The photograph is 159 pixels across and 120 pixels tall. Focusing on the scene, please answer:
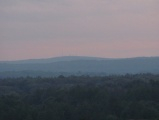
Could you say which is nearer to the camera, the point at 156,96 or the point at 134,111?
the point at 134,111

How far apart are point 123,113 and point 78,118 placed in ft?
14.3

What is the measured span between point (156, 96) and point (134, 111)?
9.79m

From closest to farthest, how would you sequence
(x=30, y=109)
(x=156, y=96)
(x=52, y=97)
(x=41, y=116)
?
1. (x=41, y=116)
2. (x=30, y=109)
3. (x=156, y=96)
4. (x=52, y=97)

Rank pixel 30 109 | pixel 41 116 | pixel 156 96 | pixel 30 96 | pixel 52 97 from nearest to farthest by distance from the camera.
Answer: pixel 41 116 → pixel 30 109 → pixel 156 96 → pixel 52 97 → pixel 30 96

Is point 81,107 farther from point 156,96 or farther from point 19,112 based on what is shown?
point 156,96

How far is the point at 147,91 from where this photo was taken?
180 feet

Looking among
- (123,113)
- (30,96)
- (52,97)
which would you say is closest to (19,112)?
(123,113)

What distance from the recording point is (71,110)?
43.7 metres

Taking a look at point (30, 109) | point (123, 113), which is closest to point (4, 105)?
point (30, 109)

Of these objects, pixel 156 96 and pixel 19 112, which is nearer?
pixel 19 112

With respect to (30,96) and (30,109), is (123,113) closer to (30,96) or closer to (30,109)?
(30,109)

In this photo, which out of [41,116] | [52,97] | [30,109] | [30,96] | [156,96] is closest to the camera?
[41,116]

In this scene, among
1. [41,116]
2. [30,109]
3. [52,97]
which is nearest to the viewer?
[41,116]

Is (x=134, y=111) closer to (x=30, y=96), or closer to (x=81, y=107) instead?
(x=81, y=107)
